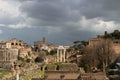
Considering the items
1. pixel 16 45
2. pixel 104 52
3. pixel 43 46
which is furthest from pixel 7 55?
pixel 104 52

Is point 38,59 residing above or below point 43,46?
below

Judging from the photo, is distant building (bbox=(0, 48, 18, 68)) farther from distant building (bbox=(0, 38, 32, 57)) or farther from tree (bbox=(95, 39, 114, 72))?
tree (bbox=(95, 39, 114, 72))

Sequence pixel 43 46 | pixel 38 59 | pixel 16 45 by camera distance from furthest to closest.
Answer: pixel 43 46 < pixel 16 45 < pixel 38 59

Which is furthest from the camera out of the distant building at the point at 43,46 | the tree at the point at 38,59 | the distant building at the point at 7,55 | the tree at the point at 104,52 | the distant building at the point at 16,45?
the distant building at the point at 43,46

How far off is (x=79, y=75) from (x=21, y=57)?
2619 inches

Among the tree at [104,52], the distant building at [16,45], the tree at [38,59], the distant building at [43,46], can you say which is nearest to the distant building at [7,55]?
the distant building at [16,45]

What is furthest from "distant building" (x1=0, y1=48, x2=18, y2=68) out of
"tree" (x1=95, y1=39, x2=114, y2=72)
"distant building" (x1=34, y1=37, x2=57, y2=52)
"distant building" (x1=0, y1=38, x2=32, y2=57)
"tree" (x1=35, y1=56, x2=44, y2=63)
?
"tree" (x1=95, y1=39, x2=114, y2=72)

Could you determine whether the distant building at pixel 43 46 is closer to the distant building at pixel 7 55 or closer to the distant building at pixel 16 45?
the distant building at pixel 16 45

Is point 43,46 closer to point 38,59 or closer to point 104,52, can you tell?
point 38,59

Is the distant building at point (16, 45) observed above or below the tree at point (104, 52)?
above

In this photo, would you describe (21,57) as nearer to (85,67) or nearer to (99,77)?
(85,67)

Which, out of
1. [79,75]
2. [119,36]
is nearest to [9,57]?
[119,36]

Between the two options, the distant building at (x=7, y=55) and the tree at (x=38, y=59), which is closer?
the tree at (x=38, y=59)

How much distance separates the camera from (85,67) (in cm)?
5469
